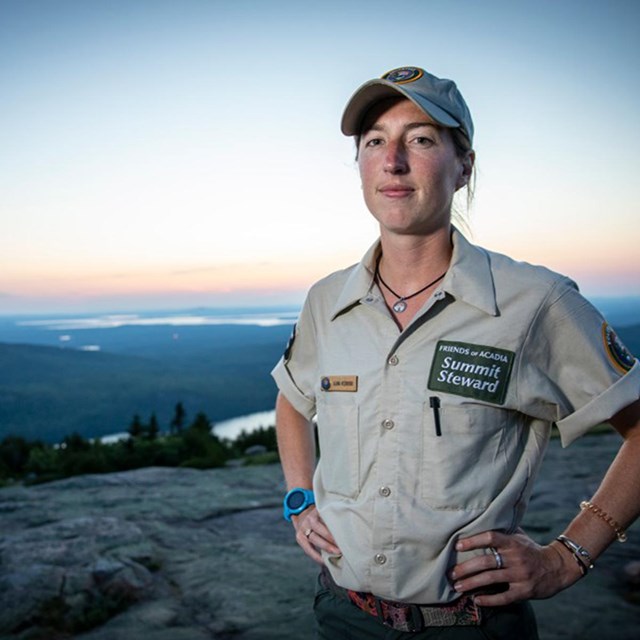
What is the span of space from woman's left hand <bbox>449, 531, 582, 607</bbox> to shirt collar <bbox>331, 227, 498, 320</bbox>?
25.0 inches

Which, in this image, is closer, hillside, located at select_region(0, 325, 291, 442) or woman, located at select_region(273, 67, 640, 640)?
woman, located at select_region(273, 67, 640, 640)

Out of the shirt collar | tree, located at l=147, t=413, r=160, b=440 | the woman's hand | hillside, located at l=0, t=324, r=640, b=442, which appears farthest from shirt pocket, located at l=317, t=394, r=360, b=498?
hillside, located at l=0, t=324, r=640, b=442

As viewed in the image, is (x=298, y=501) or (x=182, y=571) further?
(x=182, y=571)

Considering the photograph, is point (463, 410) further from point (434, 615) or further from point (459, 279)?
point (434, 615)

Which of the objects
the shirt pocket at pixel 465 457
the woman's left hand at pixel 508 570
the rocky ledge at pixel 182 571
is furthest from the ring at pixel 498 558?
the rocky ledge at pixel 182 571

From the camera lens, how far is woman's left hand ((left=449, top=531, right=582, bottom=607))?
5.68 ft

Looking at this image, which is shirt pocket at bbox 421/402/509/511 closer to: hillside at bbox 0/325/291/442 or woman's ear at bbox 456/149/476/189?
woman's ear at bbox 456/149/476/189

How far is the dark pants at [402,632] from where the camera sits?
179 cm

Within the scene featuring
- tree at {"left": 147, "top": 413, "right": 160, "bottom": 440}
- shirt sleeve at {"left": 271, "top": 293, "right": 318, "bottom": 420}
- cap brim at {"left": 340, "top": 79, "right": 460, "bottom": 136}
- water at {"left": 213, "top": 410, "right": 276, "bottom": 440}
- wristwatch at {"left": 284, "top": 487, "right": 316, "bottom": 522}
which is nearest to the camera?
cap brim at {"left": 340, "top": 79, "right": 460, "bottom": 136}

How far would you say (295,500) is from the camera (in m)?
2.30

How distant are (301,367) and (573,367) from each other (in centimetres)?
99

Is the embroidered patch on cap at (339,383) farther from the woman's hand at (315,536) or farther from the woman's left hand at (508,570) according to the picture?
the woman's left hand at (508,570)

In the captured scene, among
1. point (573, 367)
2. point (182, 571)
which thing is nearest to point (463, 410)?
point (573, 367)

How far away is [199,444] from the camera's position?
10.9 meters
